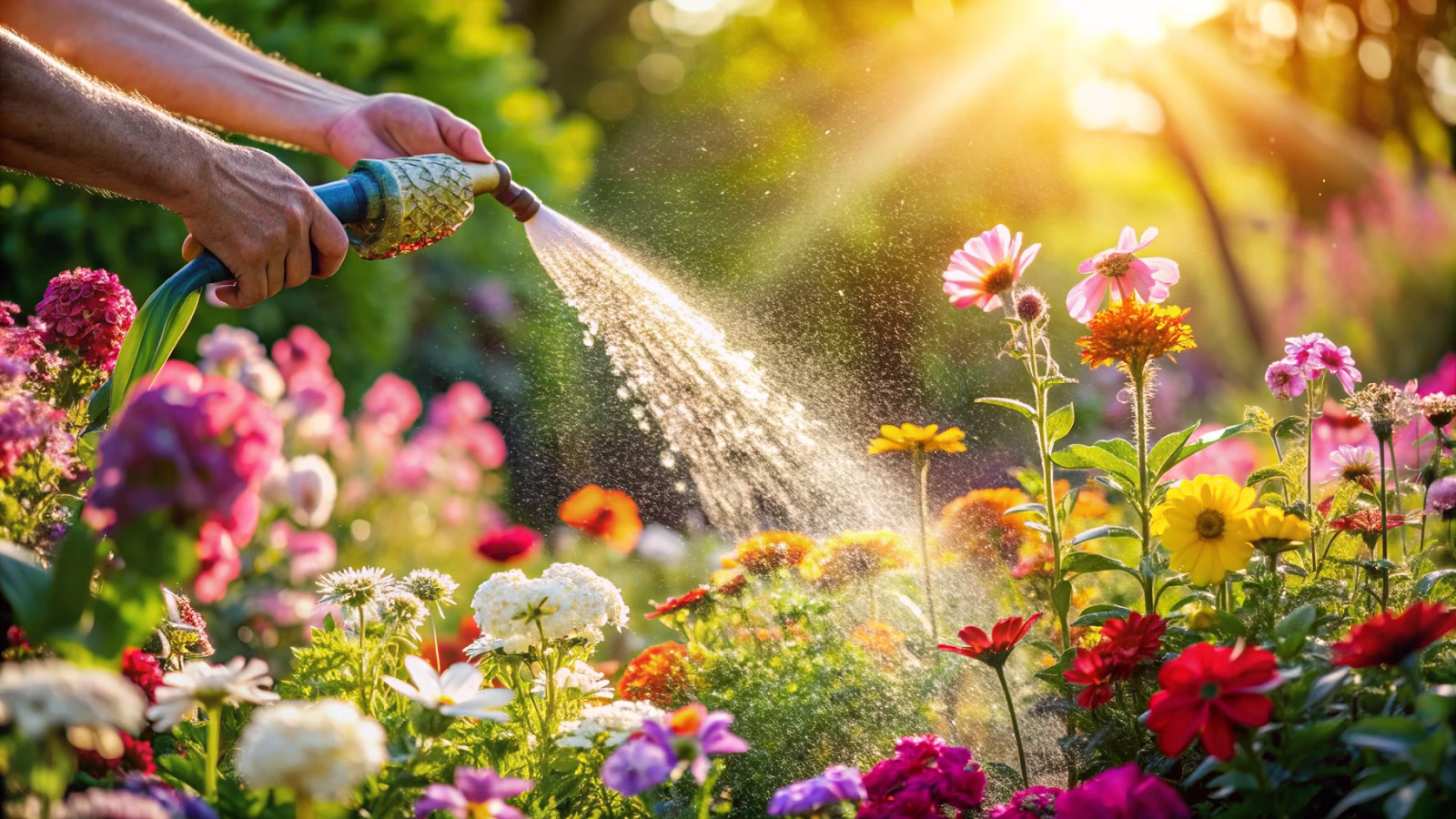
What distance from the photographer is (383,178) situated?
1.38 m

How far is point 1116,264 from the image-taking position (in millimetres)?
1458

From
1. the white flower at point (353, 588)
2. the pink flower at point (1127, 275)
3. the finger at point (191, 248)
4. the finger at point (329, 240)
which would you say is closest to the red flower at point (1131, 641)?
the pink flower at point (1127, 275)

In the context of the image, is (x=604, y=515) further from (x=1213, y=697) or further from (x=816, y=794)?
(x=1213, y=697)

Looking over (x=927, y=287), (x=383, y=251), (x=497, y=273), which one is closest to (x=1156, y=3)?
(x=927, y=287)

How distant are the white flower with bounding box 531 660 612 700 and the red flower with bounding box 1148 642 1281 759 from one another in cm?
68

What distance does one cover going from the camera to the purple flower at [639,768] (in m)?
0.96

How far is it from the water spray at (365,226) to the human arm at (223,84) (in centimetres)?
43

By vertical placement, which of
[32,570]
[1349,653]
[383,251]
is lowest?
[32,570]

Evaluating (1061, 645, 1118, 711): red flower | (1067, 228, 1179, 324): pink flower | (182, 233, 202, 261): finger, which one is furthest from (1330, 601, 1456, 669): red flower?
(182, 233, 202, 261): finger

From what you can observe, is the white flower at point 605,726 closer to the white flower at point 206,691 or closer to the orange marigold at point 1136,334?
the white flower at point 206,691

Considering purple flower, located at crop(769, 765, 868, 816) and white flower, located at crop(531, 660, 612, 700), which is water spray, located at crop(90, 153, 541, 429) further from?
purple flower, located at crop(769, 765, 868, 816)

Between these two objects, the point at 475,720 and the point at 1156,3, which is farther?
the point at 1156,3

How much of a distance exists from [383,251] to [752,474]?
1428 millimetres

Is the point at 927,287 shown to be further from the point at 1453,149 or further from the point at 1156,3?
the point at 1453,149
